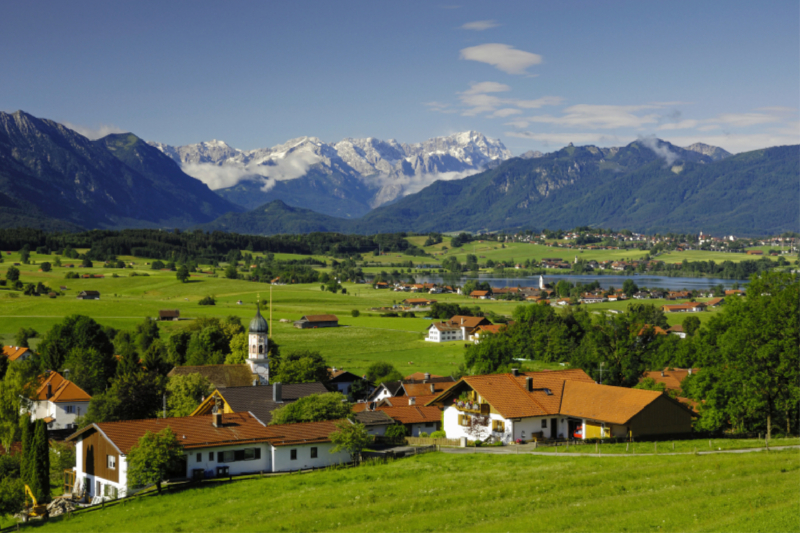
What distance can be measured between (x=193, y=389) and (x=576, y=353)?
3670cm

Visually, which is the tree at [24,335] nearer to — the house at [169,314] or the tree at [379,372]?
the house at [169,314]

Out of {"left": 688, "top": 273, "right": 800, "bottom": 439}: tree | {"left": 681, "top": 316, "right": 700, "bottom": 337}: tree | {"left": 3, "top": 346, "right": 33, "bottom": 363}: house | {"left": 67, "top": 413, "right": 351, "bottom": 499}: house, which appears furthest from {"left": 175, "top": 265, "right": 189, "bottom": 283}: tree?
{"left": 688, "top": 273, "right": 800, "bottom": 439}: tree

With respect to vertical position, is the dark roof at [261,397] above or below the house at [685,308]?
below

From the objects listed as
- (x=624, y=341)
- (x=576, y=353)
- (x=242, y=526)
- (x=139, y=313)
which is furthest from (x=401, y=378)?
(x=139, y=313)

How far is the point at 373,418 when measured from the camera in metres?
48.5

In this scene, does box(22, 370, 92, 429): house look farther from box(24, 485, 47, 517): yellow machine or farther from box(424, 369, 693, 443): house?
box(424, 369, 693, 443): house

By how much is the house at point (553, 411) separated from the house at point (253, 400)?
1204cm

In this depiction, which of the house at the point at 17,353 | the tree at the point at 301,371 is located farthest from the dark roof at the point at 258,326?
the house at the point at 17,353

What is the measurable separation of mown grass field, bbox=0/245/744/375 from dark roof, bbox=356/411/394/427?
1266 inches

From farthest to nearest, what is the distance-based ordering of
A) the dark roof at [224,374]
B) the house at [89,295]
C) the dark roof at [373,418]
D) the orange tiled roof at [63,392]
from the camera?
the house at [89,295]
the dark roof at [224,374]
the orange tiled roof at [63,392]
the dark roof at [373,418]

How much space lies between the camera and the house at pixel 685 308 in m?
158

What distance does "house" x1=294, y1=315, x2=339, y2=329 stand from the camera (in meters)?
120

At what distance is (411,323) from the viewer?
12762cm

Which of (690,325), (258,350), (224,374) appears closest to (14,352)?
(224,374)
